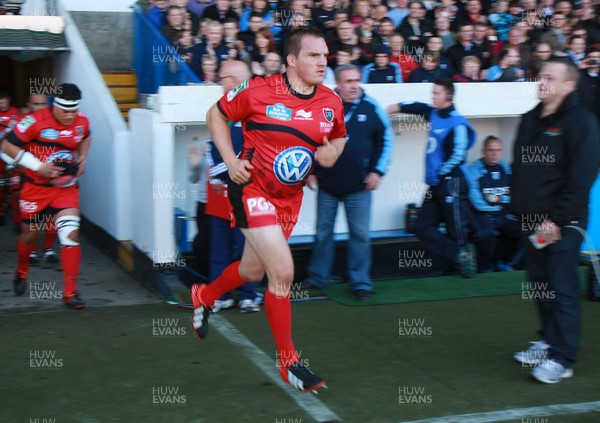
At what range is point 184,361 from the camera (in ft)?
18.9

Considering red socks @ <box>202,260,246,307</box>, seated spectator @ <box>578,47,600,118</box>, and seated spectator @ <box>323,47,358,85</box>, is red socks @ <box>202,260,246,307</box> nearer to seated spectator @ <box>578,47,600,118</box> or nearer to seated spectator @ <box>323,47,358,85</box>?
seated spectator @ <box>323,47,358,85</box>

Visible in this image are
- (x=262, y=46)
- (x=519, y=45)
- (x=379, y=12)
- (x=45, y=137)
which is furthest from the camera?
(x=379, y=12)

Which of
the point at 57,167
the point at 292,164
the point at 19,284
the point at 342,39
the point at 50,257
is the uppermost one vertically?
the point at 342,39

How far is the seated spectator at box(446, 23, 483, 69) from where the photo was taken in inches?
422

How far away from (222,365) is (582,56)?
742 cm

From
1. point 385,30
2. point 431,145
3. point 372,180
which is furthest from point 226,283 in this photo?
point 385,30

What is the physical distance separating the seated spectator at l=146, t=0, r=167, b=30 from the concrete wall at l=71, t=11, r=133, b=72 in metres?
1.27

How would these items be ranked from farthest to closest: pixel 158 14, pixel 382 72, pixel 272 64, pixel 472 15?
pixel 472 15 → pixel 158 14 → pixel 382 72 → pixel 272 64

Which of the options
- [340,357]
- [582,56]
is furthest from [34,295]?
[582,56]

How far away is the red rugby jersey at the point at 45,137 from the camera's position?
7285mm

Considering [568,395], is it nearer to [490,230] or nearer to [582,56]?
[490,230]

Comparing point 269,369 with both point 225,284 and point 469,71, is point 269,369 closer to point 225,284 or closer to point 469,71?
point 225,284

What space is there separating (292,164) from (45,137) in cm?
310

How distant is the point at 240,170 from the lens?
513cm
